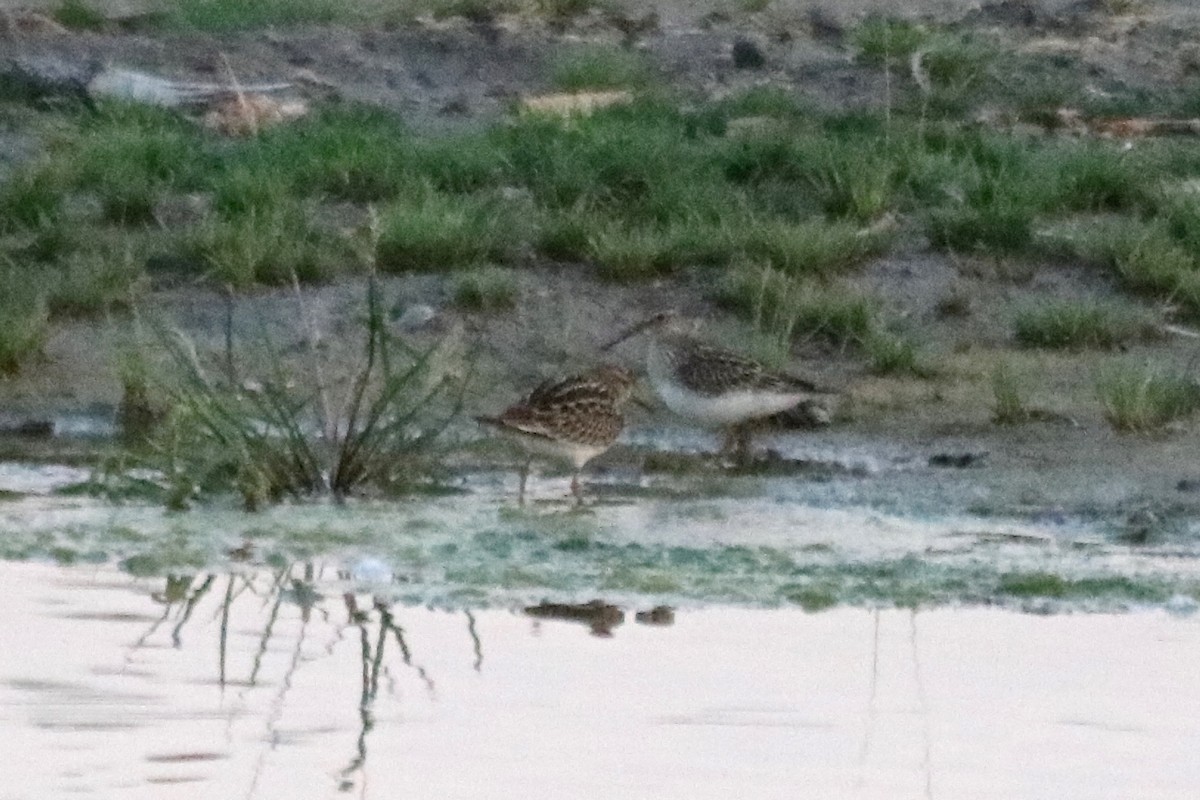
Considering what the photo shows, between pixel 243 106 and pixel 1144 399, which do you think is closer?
pixel 1144 399

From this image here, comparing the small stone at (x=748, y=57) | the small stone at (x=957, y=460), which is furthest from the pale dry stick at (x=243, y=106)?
the small stone at (x=957, y=460)

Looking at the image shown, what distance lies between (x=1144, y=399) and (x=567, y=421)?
2041 millimetres

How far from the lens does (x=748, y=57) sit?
55.2 feet

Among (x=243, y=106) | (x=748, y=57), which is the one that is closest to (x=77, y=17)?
(x=243, y=106)

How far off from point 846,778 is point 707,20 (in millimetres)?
12115

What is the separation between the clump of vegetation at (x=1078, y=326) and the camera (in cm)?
1195

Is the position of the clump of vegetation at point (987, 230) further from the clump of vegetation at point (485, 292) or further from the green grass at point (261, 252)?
the green grass at point (261, 252)

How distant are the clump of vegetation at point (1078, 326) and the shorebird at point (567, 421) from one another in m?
2.02

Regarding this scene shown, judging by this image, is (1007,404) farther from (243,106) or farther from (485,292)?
(243,106)

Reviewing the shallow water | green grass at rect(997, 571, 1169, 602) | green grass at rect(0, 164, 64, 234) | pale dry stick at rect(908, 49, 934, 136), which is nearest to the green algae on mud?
green grass at rect(997, 571, 1169, 602)

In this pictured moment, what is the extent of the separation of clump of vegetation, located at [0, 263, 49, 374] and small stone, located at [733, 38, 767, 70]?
571 cm

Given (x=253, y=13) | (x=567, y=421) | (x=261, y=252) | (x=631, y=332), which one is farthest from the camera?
(x=253, y=13)

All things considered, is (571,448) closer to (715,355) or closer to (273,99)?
(715,355)

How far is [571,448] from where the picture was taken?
33.8ft
